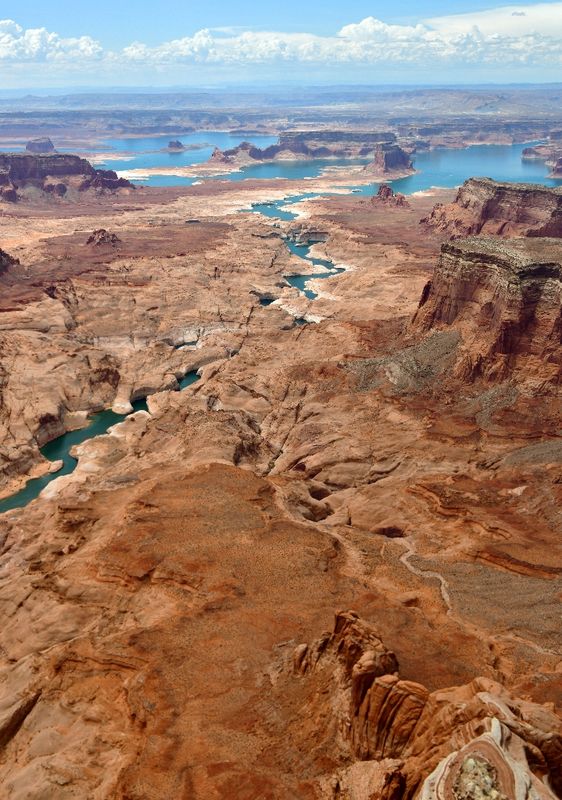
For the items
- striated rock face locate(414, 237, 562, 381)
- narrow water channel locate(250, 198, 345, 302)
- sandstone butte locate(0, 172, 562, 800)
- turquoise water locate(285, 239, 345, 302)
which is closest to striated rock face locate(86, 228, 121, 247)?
narrow water channel locate(250, 198, 345, 302)

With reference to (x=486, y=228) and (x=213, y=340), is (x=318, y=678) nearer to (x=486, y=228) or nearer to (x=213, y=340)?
(x=213, y=340)

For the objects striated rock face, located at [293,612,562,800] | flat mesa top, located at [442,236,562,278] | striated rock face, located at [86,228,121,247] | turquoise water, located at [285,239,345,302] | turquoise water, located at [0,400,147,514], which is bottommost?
turquoise water, located at [0,400,147,514]

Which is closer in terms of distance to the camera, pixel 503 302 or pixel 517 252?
pixel 503 302

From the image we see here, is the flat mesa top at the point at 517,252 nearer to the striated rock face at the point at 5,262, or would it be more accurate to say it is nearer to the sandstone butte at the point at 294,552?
the sandstone butte at the point at 294,552

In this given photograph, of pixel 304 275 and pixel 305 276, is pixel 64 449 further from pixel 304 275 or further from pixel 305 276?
pixel 304 275

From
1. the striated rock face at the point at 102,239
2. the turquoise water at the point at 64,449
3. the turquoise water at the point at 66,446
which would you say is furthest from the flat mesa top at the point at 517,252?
the striated rock face at the point at 102,239

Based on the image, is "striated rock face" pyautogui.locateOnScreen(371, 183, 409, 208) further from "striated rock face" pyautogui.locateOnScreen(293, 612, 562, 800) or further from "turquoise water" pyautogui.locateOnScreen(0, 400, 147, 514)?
"striated rock face" pyautogui.locateOnScreen(293, 612, 562, 800)

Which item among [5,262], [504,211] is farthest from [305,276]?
[5,262]
